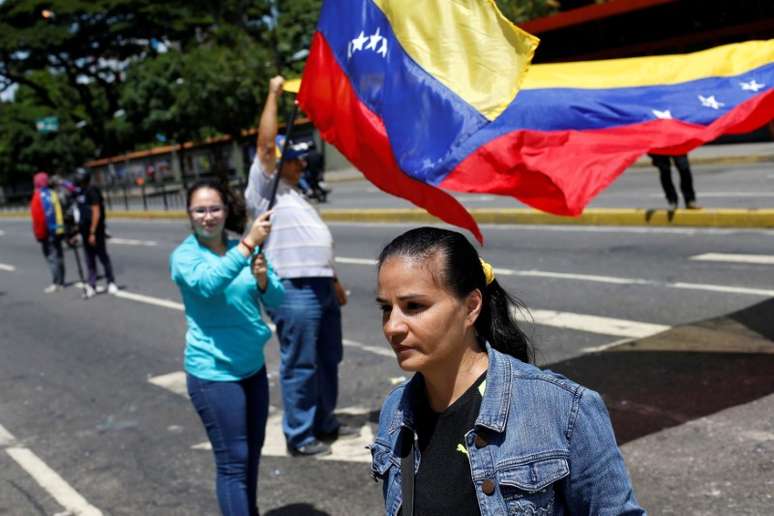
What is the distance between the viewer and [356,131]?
4250mm

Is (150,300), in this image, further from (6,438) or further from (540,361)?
(540,361)

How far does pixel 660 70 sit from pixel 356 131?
265 cm

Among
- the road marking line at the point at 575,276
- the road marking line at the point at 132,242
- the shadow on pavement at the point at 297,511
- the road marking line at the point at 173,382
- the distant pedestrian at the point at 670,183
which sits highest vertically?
the distant pedestrian at the point at 670,183

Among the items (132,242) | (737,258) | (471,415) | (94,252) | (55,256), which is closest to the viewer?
(471,415)

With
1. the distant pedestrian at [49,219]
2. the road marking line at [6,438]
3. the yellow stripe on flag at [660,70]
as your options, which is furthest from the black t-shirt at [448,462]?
the distant pedestrian at [49,219]

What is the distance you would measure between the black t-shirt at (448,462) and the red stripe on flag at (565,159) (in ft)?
5.46

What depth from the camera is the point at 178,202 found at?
36750mm

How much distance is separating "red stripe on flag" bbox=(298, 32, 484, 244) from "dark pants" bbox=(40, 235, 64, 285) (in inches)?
456

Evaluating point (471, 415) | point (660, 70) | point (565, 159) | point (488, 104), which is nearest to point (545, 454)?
point (471, 415)

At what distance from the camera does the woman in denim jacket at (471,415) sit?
6.81ft

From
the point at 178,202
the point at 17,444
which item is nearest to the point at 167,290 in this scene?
the point at 17,444

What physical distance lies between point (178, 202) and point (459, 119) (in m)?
34.4

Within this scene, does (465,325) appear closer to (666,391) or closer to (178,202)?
(666,391)

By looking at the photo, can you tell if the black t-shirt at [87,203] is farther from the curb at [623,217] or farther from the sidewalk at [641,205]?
the curb at [623,217]
